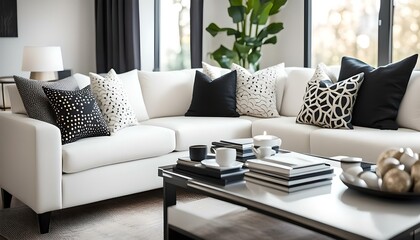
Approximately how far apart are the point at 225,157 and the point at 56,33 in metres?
4.75

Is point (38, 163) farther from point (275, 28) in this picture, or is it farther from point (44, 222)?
point (275, 28)

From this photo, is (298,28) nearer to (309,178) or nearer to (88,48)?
(88,48)

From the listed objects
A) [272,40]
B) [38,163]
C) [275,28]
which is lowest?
[38,163]

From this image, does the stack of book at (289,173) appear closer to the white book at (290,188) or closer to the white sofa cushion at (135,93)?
the white book at (290,188)

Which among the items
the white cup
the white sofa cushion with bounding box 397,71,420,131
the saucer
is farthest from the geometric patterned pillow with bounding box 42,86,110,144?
the white sofa cushion with bounding box 397,71,420,131

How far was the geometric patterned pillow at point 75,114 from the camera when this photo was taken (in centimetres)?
324

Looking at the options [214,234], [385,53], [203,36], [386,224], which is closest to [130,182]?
[214,234]

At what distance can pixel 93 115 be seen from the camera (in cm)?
337

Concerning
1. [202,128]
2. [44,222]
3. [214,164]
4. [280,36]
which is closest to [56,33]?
[280,36]

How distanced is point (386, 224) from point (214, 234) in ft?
2.48

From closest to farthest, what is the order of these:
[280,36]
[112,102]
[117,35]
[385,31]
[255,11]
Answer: [112,102], [385,31], [255,11], [280,36], [117,35]

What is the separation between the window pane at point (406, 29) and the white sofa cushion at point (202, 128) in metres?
1.57

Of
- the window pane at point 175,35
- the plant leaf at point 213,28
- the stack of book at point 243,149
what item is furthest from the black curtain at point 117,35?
the stack of book at point 243,149

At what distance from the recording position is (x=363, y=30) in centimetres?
493
